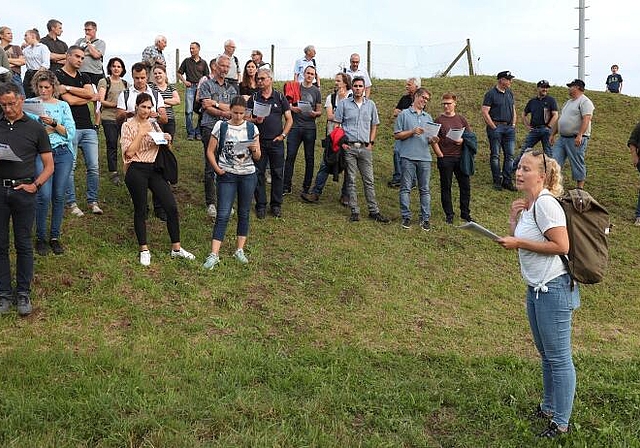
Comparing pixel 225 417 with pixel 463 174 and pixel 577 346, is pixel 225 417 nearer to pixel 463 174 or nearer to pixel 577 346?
pixel 577 346

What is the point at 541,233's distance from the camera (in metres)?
3.76

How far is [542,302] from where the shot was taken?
12.6 ft

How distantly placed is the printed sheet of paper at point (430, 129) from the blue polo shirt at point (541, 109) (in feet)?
12.6

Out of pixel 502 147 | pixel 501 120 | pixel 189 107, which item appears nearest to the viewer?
pixel 501 120

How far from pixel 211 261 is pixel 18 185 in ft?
7.17

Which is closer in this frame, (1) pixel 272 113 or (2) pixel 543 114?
(1) pixel 272 113

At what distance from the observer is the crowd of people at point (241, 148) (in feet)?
12.7

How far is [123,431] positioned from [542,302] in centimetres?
280

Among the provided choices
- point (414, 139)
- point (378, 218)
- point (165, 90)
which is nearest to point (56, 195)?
point (165, 90)

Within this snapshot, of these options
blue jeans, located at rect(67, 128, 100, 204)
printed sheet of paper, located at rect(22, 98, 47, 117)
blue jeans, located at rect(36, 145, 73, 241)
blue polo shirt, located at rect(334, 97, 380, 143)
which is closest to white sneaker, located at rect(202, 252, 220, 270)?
blue jeans, located at rect(36, 145, 73, 241)

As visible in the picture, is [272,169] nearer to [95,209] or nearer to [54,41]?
[95,209]

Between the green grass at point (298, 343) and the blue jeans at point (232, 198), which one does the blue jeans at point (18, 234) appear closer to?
the green grass at point (298, 343)

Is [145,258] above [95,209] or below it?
below

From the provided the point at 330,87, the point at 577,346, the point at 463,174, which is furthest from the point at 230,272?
the point at 330,87
